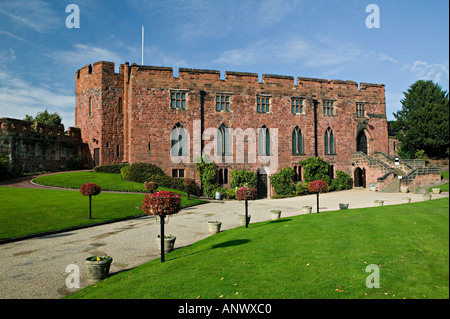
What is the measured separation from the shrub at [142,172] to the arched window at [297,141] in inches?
662

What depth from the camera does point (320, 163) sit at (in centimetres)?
3559

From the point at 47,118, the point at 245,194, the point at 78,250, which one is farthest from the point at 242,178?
the point at 47,118

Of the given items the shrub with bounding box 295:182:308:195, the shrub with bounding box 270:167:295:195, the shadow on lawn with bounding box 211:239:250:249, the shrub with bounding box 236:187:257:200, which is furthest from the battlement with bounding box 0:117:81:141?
the shadow on lawn with bounding box 211:239:250:249

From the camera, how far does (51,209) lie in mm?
18188

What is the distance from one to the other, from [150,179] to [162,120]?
22.9 feet

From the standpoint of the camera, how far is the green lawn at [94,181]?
27.7m

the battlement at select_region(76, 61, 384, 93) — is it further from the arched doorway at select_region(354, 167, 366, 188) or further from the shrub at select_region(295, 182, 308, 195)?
the shrub at select_region(295, 182, 308, 195)

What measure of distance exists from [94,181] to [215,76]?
710 inches

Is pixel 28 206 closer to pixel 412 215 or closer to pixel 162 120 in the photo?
pixel 162 120

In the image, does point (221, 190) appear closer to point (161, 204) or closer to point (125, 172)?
point (125, 172)

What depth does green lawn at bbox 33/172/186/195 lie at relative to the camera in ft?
90.8

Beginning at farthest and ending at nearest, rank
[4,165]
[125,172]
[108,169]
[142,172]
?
[108,169] → [125,172] → [142,172] → [4,165]

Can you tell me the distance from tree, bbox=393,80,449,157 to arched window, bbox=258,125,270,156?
18013 millimetres
